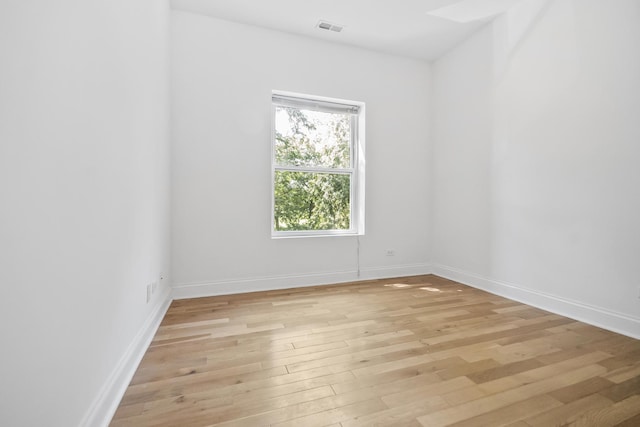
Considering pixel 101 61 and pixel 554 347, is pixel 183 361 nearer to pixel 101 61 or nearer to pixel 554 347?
pixel 101 61

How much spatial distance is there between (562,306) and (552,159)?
1.34m

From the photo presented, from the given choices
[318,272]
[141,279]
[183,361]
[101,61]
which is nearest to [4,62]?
[101,61]

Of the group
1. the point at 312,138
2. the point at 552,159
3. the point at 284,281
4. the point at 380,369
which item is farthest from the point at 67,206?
the point at 552,159

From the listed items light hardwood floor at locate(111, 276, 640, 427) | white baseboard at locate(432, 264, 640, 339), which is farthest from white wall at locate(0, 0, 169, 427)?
white baseboard at locate(432, 264, 640, 339)

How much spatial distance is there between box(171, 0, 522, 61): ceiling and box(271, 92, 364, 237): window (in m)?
0.75

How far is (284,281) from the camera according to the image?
11.2 ft

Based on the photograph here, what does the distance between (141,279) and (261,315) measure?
1.03m

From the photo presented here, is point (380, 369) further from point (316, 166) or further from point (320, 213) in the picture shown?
point (316, 166)

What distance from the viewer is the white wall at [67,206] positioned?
30.6 inches

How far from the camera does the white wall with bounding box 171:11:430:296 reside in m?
3.06

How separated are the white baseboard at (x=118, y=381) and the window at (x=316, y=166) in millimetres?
1730

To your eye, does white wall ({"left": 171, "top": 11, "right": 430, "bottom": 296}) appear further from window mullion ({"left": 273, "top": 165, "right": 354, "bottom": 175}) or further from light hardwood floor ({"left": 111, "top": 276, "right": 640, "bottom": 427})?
light hardwood floor ({"left": 111, "top": 276, "right": 640, "bottom": 427})

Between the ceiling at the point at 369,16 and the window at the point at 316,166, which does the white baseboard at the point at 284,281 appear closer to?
the window at the point at 316,166

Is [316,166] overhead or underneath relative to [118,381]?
overhead
